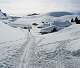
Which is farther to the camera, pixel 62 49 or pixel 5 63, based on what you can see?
pixel 62 49

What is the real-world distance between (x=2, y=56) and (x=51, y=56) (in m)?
3.18

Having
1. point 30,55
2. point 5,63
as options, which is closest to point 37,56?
point 30,55

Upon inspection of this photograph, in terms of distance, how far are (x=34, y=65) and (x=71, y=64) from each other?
2.07 m

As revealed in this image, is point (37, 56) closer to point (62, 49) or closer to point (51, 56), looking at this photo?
point (51, 56)

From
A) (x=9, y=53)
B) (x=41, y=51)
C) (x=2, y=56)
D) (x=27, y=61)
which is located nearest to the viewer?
(x=27, y=61)

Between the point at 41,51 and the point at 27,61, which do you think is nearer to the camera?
the point at 27,61

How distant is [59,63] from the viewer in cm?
1158

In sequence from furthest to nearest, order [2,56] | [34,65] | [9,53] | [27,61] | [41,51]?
[41,51] < [9,53] < [2,56] < [27,61] < [34,65]

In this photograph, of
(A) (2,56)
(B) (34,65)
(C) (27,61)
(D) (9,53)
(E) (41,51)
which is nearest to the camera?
(B) (34,65)

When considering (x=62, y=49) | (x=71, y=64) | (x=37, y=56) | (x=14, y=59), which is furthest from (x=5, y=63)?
(x=62, y=49)

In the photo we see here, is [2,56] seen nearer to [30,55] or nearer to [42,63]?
[30,55]

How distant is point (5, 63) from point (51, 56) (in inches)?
133

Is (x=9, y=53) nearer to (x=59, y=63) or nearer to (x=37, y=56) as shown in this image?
(x=37, y=56)

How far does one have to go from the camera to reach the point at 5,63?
11.4 m
